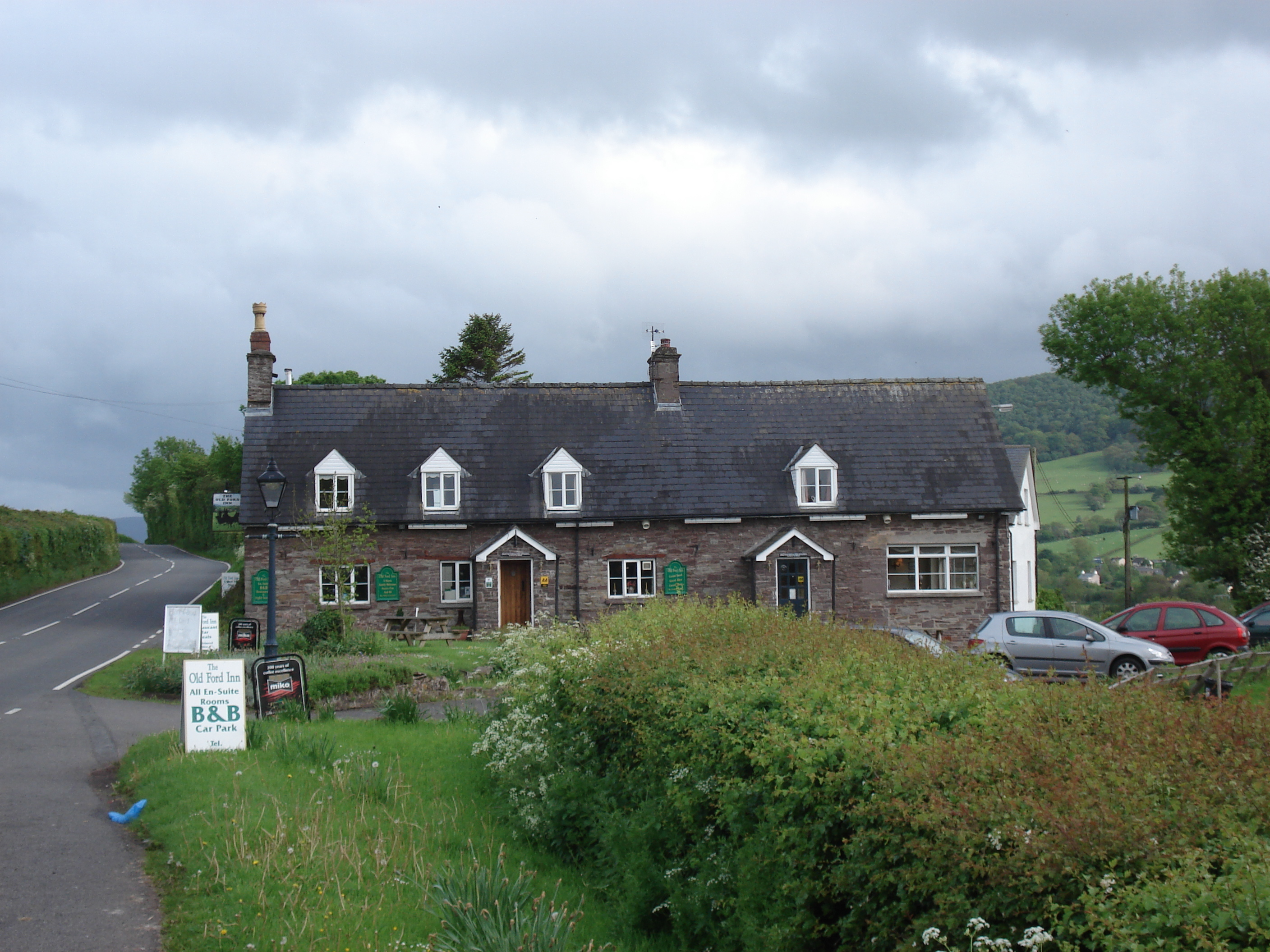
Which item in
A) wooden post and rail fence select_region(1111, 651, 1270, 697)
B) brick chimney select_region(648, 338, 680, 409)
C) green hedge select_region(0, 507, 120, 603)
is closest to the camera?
wooden post and rail fence select_region(1111, 651, 1270, 697)

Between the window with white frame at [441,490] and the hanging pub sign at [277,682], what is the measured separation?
51.3 ft

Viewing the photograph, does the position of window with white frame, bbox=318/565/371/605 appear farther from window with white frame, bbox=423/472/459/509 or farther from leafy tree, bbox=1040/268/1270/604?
leafy tree, bbox=1040/268/1270/604

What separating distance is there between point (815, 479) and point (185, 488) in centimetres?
7646

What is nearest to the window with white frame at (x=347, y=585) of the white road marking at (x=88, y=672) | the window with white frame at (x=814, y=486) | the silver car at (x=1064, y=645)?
the white road marking at (x=88, y=672)

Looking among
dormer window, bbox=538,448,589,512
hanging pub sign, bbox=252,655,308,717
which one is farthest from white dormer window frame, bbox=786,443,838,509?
hanging pub sign, bbox=252,655,308,717

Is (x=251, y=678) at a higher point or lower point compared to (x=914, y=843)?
lower

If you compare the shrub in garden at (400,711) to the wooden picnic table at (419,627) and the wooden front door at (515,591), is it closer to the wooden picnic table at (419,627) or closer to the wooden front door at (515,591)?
the wooden picnic table at (419,627)

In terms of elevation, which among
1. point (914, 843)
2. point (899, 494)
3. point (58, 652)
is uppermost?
point (899, 494)

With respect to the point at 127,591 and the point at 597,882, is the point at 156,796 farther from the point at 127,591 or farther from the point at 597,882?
the point at 127,591

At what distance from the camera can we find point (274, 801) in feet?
32.2

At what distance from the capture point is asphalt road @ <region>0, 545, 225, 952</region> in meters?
7.68

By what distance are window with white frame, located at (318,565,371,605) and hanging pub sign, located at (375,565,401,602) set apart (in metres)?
0.30

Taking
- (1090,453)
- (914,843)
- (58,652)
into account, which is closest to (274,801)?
(914,843)

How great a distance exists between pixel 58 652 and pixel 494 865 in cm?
2383
